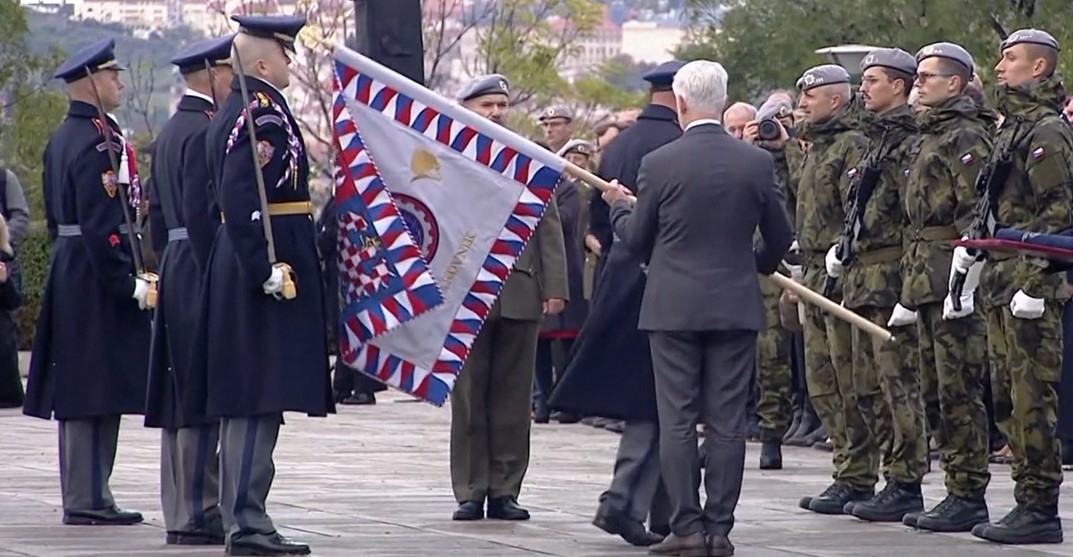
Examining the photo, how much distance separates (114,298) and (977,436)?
3.88m

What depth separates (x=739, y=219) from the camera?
9.35 metres

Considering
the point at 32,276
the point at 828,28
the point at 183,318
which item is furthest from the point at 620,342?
the point at 828,28

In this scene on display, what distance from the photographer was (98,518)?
10.5 meters

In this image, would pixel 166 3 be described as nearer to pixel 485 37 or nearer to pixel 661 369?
pixel 485 37

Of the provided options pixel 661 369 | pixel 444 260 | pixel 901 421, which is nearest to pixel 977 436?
pixel 901 421

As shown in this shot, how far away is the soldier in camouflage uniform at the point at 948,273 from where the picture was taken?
33.9 feet

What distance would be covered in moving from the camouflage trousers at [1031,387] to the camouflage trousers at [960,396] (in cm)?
19

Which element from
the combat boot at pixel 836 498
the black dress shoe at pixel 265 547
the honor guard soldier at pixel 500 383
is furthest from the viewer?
the combat boot at pixel 836 498

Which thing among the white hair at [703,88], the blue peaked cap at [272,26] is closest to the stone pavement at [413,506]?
the white hair at [703,88]

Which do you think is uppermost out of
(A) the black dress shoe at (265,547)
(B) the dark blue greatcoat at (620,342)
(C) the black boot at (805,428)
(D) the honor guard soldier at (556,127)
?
(D) the honor guard soldier at (556,127)

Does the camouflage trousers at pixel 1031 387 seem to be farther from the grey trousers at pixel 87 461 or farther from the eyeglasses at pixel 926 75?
the grey trousers at pixel 87 461

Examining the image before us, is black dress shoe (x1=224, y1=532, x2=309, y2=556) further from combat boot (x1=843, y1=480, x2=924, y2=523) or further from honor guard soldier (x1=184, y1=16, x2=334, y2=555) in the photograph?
combat boot (x1=843, y1=480, x2=924, y2=523)

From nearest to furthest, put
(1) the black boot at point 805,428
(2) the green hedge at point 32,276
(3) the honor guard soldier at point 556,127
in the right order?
(1) the black boot at point 805,428 → (3) the honor guard soldier at point 556,127 → (2) the green hedge at point 32,276

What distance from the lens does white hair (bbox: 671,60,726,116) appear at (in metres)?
9.45
